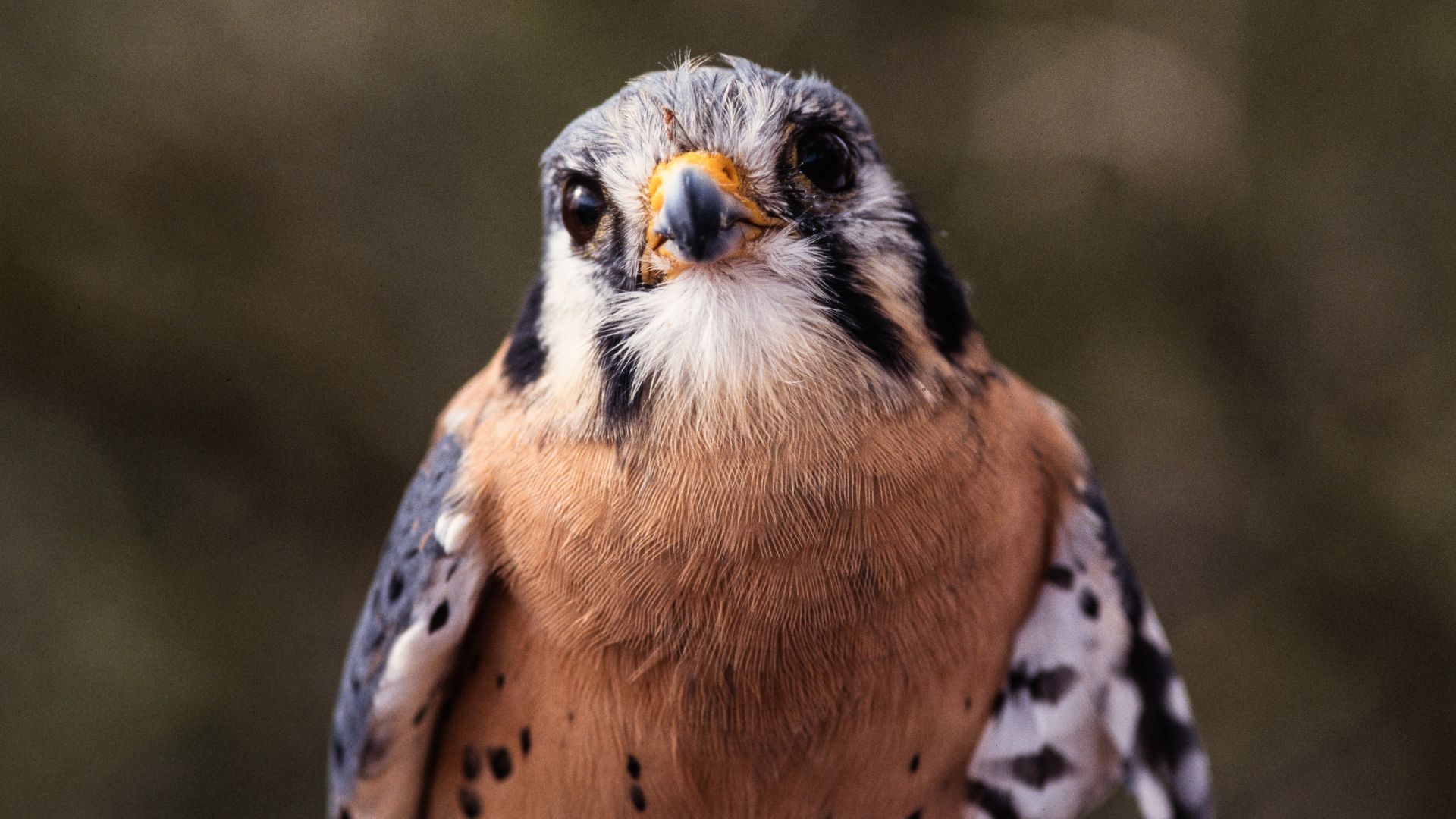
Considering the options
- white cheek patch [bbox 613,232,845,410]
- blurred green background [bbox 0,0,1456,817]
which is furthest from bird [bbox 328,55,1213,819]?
blurred green background [bbox 0,0,1456,817]

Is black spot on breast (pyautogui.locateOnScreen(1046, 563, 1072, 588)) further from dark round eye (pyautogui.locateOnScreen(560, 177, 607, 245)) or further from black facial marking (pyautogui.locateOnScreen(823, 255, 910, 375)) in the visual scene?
dark round eye (pyautogui.locateOnScreen(560, 177, 607, 245))

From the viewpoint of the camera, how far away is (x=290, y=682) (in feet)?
12.1

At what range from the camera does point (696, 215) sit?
57.4 inches

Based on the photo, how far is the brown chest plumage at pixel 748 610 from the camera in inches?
62.6

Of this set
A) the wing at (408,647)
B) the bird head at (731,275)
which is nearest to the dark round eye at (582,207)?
the bird head at (731,275)

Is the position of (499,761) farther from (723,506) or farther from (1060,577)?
(1060,577)

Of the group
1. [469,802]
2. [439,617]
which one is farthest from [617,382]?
[469,802]

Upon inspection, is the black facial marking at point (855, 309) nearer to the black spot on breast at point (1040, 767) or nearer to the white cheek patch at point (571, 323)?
the white cheek patch at point (571, 323)

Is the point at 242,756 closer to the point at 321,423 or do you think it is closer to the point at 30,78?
the point at 321,423

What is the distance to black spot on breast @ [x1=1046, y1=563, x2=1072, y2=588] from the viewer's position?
2.00m

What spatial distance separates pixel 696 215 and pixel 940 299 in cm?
47

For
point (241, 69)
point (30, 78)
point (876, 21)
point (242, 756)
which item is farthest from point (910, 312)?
point (242, 756)

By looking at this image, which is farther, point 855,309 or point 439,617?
point 439,617

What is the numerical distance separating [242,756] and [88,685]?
52 centimetres
